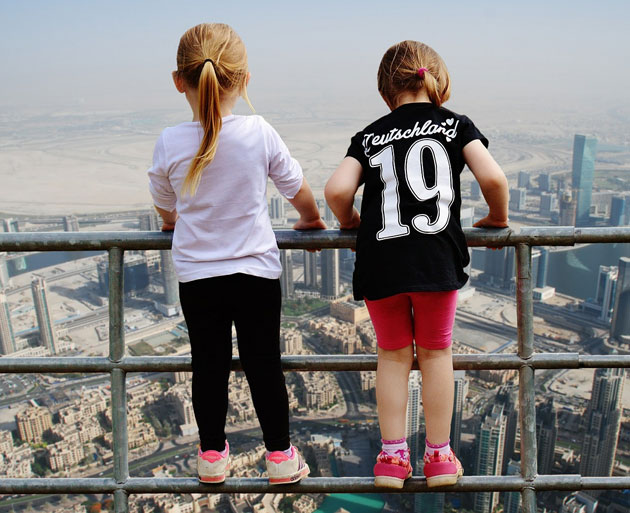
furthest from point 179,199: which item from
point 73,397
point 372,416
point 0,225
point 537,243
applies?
point 0,225

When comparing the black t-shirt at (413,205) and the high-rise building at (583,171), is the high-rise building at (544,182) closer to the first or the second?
the high-rise building at (583,171)

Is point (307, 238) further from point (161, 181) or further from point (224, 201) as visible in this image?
point (161, 181)

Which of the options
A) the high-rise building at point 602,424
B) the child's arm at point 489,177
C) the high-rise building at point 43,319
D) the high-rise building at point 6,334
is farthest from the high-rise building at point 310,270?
the child's arm at point 489,177

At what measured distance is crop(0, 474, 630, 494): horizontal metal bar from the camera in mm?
1156

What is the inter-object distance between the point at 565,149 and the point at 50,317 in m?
13.4

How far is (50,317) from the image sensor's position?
8.86 m

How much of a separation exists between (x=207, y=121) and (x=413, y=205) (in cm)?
40

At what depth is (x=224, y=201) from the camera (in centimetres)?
113

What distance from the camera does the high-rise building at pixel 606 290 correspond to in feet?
33.4

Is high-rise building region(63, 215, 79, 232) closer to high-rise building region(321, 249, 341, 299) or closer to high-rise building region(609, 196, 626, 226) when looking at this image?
high-rise building region(321, 249, 341, 299)

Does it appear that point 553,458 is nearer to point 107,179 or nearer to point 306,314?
point 306,314

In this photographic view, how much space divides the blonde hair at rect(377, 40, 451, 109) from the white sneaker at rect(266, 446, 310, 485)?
2.39ft

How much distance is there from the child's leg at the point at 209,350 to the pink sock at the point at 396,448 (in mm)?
321

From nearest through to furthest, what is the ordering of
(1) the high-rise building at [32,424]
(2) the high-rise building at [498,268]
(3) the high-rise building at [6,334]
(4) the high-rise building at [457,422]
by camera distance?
(4) the high-rise building at [457,422] → (1) the high-rise building at [32,424] → (3) the high-rise building at [6,334] → (2) the high-rise building at [498,268]
